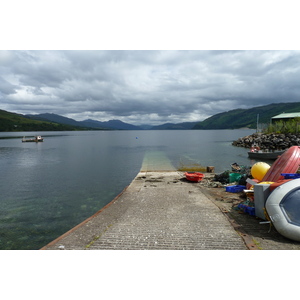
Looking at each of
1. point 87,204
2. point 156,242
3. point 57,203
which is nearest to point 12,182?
point 57,203

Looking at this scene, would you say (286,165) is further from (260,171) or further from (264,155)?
(264,155)

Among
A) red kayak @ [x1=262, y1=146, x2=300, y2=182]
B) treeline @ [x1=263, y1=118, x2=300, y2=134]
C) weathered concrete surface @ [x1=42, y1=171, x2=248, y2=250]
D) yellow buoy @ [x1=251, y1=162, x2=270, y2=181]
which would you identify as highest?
treeline @ [x1=263, y1=118, x2=300, y2=134]

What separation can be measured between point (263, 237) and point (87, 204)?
41.4 feet

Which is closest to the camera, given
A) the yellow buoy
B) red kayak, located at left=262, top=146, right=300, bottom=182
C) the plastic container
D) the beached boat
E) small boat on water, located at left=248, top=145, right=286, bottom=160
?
red kayak, located at left=262, top=146, right=300, bottom=182

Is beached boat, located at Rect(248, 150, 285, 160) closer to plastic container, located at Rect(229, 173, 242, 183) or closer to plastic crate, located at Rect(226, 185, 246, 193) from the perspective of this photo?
plastic container, located at Rect(229, 173, 242, 183)

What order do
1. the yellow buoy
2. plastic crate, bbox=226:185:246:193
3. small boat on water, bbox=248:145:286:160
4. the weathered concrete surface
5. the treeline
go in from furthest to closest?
the treeline
small boat on water, bbox=248:145:286:160
plastic crate, bbox=226:185:246:193
the yellow buoy
the weathered concrete surface

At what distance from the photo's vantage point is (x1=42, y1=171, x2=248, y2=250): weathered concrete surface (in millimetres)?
7164

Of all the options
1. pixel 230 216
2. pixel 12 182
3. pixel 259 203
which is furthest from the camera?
pixel 12 182

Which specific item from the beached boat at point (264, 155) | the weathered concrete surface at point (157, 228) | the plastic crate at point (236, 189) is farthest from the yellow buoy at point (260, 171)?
the beached boat at point (264, 155)

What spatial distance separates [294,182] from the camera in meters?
7.74

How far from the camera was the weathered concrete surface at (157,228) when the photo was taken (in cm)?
716

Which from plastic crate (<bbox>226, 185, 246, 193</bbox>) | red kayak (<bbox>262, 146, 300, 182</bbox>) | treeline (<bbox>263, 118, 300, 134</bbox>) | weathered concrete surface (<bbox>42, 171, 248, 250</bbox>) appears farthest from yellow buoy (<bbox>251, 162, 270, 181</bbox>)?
treeline (<bbox>263, 118, 300, 134</bbox>)

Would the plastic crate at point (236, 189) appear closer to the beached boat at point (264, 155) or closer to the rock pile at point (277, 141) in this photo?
the beached boat at point (264, 155)
